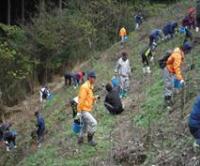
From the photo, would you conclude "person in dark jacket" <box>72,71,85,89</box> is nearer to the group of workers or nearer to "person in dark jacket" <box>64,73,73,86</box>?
"person in dark jacket" <box>64,73,73,86</box>

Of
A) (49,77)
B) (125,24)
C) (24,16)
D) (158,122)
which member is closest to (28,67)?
(49,77)

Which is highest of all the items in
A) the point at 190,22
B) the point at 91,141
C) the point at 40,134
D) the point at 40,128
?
the point at 190,22

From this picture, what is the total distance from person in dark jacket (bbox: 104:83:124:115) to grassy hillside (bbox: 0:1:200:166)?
0.22m

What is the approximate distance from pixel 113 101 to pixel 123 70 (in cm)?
200

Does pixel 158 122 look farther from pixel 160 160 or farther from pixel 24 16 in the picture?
pixel 24 16

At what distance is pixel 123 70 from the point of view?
19.2 metres

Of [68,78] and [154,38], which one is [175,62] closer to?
[154,38]

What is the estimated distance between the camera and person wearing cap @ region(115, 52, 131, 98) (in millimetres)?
19141

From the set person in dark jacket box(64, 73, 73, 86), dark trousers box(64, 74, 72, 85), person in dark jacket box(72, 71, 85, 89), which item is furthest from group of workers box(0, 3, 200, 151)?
dark trousers box(64, 74, 72, 85)

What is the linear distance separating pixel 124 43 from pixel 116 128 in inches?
704

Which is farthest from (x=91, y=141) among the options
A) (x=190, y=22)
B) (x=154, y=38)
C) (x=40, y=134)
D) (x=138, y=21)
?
(x=138, y=21)

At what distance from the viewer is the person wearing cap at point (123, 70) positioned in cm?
1914

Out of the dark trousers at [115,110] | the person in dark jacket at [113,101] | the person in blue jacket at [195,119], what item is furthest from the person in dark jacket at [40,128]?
the person in blue jacket at [195,119]

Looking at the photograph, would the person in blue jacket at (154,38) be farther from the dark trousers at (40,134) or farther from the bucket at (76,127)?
the bucket at (76,127)
